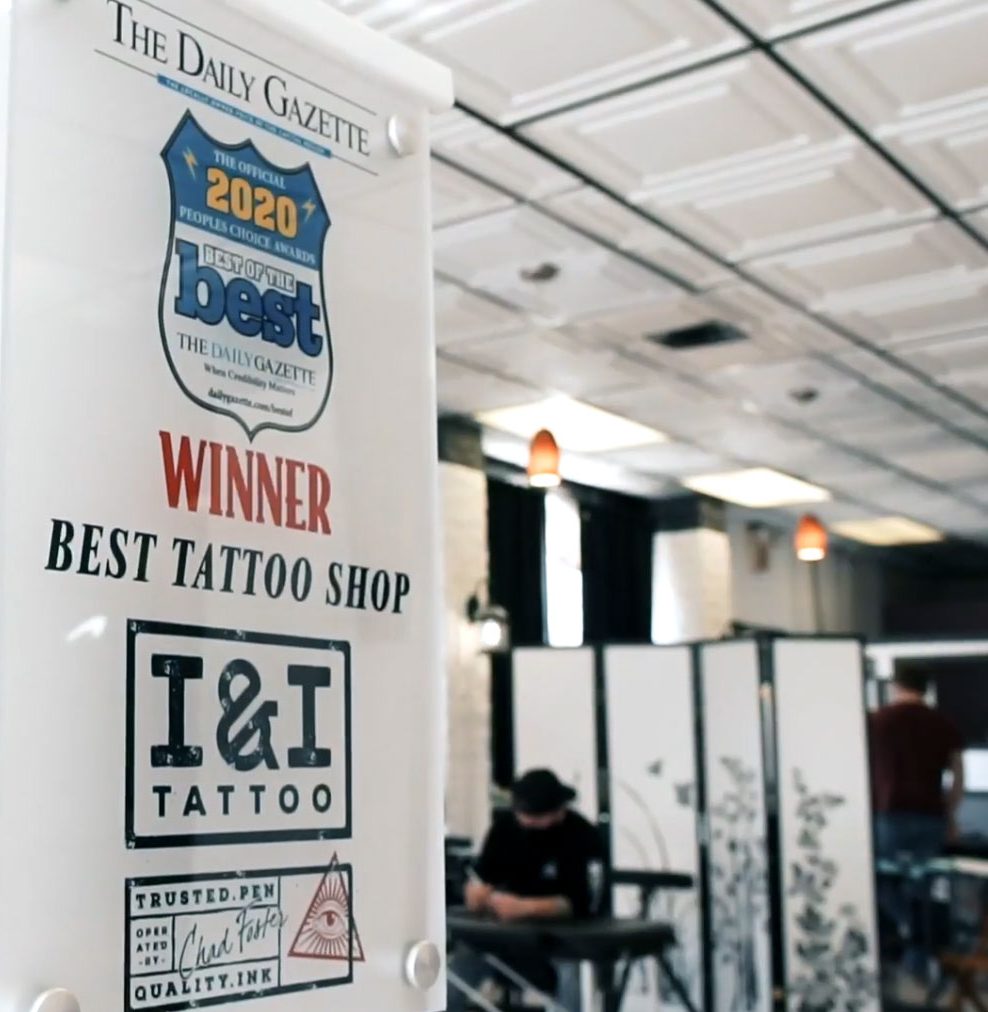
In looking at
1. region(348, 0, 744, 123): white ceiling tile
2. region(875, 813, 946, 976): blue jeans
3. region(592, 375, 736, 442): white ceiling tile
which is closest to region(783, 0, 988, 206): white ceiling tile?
region(348, 0, 744, 123): white ceiling tile

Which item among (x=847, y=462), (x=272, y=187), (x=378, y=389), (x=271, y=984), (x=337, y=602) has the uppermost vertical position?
(x=847, y=462)

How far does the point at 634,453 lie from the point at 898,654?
307cm

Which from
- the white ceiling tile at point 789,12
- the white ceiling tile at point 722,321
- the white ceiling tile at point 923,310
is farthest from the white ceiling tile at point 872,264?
the white ceiling tile at point 789,12

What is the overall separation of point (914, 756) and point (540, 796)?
6.41ft

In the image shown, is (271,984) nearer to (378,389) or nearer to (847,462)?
(378,389)

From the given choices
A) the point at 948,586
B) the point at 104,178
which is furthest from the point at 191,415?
the point at 948,586

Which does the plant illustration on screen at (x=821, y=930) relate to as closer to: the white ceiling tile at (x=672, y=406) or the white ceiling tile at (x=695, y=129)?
the white ceiling tile at (x=672, y=406)

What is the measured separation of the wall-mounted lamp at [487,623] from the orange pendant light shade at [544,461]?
1.56m

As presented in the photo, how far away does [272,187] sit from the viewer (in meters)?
0.78

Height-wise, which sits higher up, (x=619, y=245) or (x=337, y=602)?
(x=619, y=245)

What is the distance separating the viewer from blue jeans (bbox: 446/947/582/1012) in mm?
4305

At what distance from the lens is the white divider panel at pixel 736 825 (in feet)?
17.0

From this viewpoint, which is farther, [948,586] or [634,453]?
[948,586]
